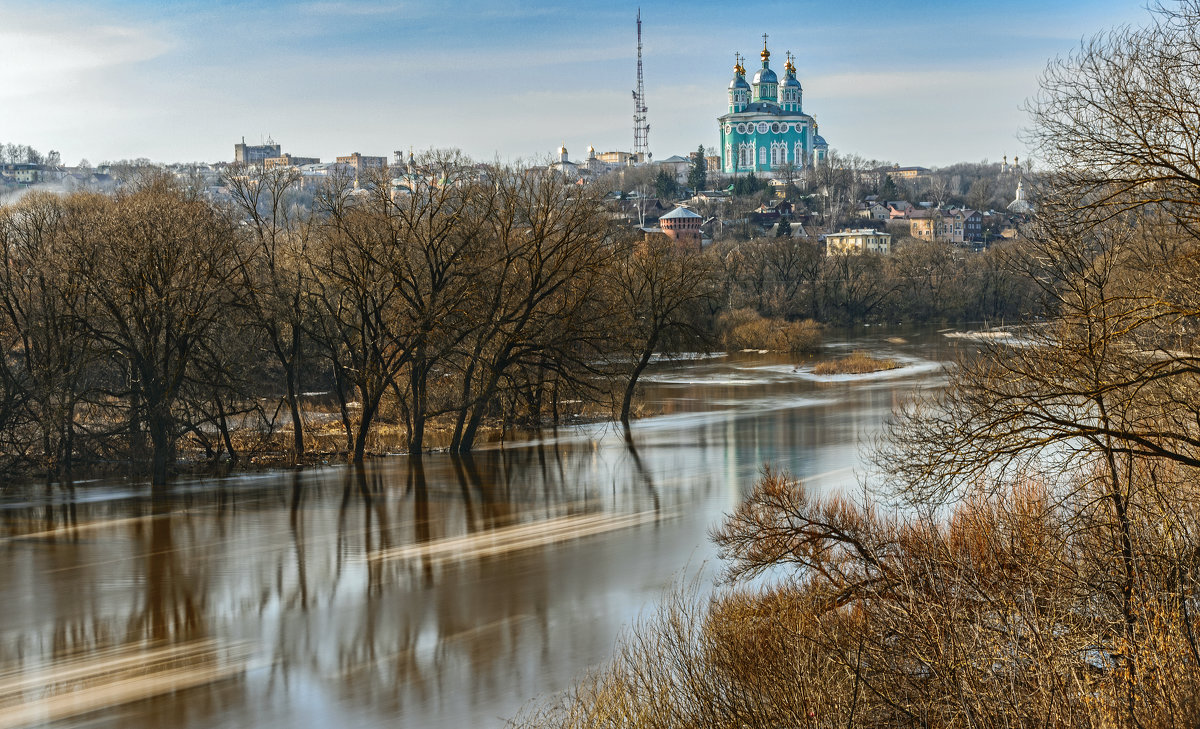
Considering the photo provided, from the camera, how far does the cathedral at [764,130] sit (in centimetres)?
16062

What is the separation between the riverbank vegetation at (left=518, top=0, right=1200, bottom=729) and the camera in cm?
676

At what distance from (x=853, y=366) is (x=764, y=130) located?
12565 cm

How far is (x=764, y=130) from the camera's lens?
16062cm

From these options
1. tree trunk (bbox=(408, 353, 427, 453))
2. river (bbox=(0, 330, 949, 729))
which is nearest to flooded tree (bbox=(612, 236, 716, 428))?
river (bbox=(0, 330, 949, 729))

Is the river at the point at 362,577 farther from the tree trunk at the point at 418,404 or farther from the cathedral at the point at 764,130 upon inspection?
the cathedral at the point at 764,130

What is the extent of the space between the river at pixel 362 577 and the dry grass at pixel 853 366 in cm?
1383

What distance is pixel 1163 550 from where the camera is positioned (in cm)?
919

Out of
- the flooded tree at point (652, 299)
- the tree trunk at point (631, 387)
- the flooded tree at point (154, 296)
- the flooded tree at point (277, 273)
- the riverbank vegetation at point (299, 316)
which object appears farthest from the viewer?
the flooded tree at point (652, 299)

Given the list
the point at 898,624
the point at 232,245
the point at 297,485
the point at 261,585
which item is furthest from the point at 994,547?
the point at 232,245

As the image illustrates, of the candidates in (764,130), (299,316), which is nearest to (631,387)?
(299,316)

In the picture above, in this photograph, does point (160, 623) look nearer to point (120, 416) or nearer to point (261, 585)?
point (261, 585)

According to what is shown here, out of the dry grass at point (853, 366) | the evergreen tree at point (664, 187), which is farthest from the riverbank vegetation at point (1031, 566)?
the evergreen tree at point (664, 187)

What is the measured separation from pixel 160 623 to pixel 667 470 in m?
11.6

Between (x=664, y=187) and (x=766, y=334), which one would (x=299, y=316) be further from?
(x=664, y=187)
